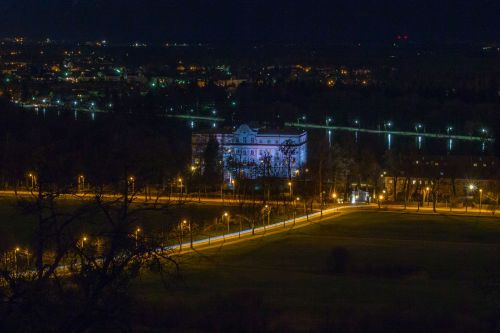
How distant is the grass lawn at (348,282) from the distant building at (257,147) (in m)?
3.58

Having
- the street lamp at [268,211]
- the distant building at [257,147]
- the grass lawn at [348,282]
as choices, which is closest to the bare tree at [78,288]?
the grass lawn at [348,282]

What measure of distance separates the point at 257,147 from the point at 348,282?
795 cm

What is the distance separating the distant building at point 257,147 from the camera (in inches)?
498

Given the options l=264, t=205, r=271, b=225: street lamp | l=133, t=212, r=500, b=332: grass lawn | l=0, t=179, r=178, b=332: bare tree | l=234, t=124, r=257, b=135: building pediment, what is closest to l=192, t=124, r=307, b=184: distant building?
l=234, t=124, r=257, b=135: building pediment

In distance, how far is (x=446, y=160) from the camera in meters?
12.1

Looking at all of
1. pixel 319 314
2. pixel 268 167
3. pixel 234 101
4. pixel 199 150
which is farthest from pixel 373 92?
pixel 319 314

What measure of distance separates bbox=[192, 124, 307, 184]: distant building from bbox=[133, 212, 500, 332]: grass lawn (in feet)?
11.7

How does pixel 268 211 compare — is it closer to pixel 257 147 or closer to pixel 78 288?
pixel 257 147

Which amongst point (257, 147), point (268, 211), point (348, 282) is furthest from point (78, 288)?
point (257, 147)

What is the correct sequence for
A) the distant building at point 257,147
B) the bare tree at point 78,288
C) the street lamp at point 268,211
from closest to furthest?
the bare tree at point 78,288 < the street lamp at point 268,211 < the distant building at point 257,147

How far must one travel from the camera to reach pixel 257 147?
13773 millimetres

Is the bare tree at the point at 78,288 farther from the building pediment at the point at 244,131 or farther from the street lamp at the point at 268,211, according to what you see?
the building pediment at the point at 244,131

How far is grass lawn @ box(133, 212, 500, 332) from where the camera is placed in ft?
14.5

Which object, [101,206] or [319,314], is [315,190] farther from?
[101,206]
